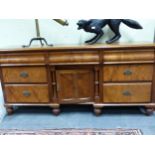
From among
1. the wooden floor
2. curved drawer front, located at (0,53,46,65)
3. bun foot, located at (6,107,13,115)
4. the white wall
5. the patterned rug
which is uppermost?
the white wall

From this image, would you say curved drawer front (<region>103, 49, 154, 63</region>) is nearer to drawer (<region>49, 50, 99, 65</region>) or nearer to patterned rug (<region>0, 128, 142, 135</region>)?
drawer (<region>49, 50, 99, 65</region>)

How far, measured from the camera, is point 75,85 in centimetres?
193

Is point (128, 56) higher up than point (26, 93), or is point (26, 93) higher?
point (128, 56)

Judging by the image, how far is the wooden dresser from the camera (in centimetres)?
180

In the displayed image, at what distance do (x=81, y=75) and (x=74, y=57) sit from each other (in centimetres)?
20

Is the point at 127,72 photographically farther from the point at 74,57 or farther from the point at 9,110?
the point at 9,110

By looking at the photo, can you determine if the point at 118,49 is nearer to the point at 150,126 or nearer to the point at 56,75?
the point at 56,75

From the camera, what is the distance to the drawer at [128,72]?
6.02 feet

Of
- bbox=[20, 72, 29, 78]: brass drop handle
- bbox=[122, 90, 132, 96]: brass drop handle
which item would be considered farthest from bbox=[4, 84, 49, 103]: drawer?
bbox=[122, 90, 132, 96]: brass drop handle

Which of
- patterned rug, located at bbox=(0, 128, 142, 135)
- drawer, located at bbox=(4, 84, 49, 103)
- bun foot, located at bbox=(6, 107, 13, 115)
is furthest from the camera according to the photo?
bun foot, located at bbox=(6, 107, 13, 115)

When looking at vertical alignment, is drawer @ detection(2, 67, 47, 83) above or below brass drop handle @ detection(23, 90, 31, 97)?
above

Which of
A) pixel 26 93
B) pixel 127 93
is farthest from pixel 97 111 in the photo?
pixel 26 93

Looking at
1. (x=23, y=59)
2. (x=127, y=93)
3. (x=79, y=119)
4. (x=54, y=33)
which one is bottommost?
(x=79, y=119)

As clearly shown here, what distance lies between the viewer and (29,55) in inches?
73.0
